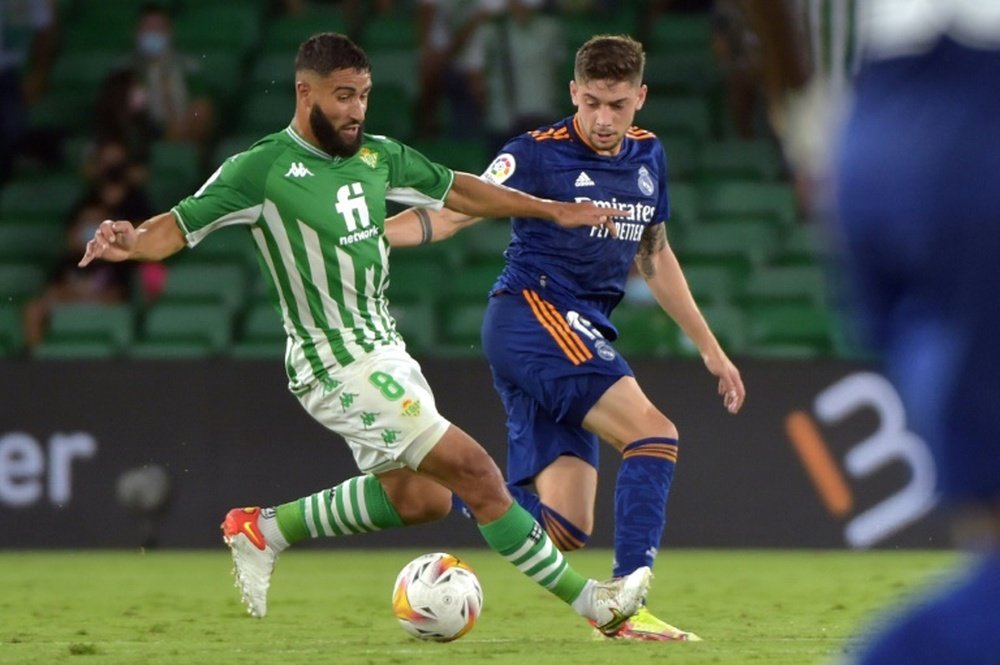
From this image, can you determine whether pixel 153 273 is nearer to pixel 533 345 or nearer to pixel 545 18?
pixel 545 18

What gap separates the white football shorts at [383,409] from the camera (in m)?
6.71

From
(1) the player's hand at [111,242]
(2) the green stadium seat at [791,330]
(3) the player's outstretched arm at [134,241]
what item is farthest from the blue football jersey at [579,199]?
(2) the green stadium seat at [791,330]

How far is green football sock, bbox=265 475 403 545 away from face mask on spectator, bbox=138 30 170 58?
27.4 ft

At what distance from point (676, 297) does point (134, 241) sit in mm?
2324

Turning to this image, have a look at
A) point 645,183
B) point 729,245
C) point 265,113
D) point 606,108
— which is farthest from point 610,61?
point 265,113

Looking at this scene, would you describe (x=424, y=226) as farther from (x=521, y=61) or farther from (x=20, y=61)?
(x=20, y=61)

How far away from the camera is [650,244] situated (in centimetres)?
771

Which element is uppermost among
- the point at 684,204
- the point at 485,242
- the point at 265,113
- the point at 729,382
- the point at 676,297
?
the point at 265,113

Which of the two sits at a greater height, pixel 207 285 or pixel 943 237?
pixel 207 285

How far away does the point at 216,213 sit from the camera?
6.71 metres

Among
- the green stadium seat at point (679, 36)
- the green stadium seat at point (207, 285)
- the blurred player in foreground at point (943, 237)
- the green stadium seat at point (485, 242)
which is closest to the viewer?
the blurred player in foreground at point (943, 237)

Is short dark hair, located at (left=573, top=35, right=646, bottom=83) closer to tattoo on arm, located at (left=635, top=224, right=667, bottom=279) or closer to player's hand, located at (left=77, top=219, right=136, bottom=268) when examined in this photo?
tattoo on arm, located at (left=635, top=224, right=667, bottom=279)

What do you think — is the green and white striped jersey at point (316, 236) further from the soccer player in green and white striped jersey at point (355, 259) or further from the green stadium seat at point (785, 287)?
the green stadium seat at point (785, 287)

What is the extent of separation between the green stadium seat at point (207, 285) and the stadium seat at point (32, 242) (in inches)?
42.3
